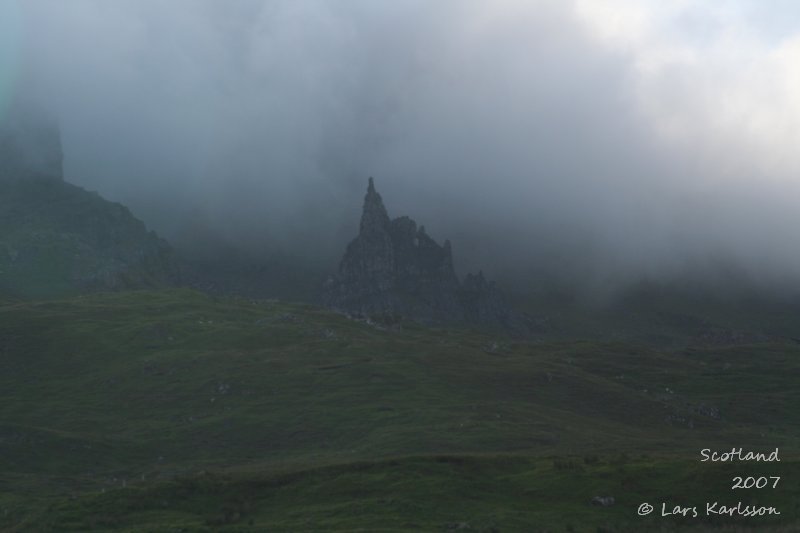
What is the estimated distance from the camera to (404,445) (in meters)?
152

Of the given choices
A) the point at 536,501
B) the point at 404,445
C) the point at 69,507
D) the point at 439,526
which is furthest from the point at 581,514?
the point at 404,445

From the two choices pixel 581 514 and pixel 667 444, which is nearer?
pixel 581 514

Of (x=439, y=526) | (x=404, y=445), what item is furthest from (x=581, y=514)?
(x=404, y=445)

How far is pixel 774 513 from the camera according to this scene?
81375 mm

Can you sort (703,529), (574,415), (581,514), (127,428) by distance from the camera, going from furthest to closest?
1. (574,415)
2. (127,428)
3. (581,514)
4. (703,529)

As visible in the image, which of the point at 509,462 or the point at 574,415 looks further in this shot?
the point at 574,415

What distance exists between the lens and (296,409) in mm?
186875

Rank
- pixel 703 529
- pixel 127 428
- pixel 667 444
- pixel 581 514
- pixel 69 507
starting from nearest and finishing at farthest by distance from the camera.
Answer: pixel 703 529
pixel 581 514
pixel 69 507
pixel 667 444
pixel 127 428

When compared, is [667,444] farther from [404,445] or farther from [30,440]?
[30,440]

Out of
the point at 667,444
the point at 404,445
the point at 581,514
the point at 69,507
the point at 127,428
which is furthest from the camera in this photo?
the point at 127,428

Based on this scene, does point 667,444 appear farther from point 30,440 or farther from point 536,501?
point 30,440

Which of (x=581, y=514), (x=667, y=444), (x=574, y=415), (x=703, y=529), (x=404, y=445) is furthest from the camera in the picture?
(x=574, y=415)

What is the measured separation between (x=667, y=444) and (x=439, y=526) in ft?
311

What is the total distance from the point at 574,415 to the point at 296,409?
51.3 m
